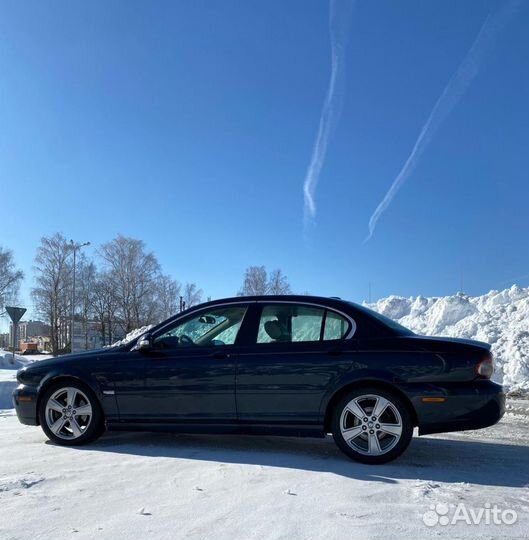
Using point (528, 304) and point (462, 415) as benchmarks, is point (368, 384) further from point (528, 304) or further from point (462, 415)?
point (528, 304)

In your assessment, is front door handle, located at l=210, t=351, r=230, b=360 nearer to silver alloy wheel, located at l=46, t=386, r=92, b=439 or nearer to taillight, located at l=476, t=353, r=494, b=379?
silver alloy wheel, located at l=46, t=386, r=92, b=439

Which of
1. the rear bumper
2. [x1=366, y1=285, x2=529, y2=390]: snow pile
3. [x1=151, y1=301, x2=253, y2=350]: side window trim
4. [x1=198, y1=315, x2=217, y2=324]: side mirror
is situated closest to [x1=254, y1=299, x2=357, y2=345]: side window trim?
[x1=151, y1=301, x2=253, y2=350]: side window trim

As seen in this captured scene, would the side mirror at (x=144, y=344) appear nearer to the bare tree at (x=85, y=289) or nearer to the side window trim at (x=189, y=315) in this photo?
the side window trim at (x=189, y=315)

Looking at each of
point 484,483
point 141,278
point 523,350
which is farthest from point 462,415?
point 141,278

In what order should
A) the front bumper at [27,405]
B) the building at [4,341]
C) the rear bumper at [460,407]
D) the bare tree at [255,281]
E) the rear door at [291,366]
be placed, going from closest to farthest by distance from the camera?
1. the rear bumper at [460,407]
2. the rear door at [291,366]
3. the front bumper at [27,405]
4. the bare tree at [255,281]
5. the building at [4,341]

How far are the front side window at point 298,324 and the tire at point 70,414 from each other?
1868 millimetres

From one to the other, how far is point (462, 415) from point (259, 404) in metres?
1.80

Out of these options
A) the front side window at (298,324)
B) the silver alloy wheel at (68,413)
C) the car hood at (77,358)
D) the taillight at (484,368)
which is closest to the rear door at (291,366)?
the front side window at (298,324)

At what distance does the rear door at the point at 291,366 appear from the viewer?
488 cm

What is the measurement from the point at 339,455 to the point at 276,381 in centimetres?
94

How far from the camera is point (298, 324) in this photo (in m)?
5.23

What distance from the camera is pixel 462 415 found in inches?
182

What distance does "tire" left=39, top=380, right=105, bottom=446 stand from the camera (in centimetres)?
541

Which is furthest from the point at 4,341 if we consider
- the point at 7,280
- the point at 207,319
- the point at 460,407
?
the point at 460,407
